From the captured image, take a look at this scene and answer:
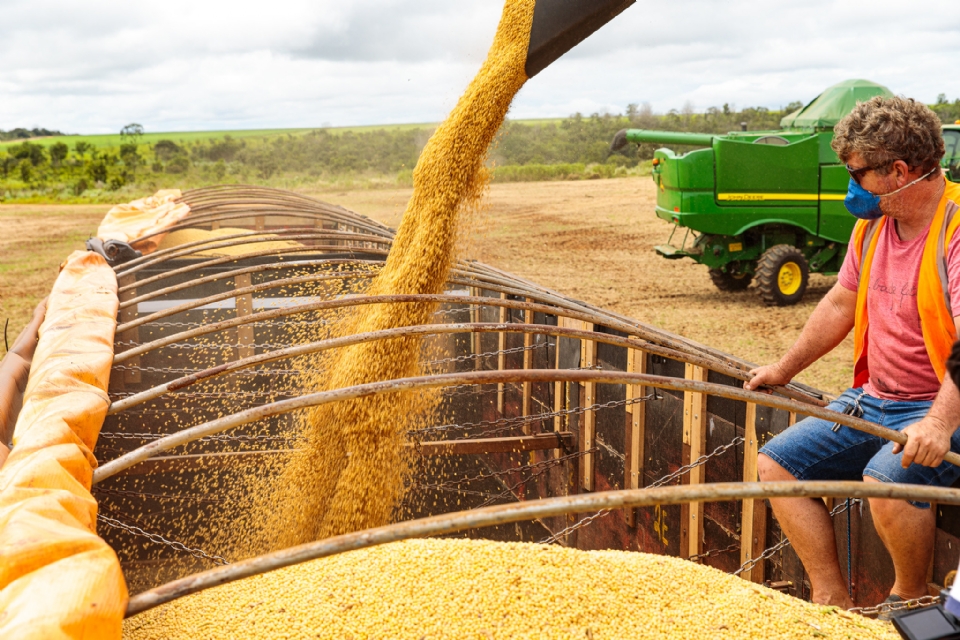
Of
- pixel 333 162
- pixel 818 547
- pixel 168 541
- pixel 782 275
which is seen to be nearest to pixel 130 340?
pixel 168 541

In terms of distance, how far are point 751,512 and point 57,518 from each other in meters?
2.30

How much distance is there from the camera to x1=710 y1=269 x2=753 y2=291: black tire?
10023 mm

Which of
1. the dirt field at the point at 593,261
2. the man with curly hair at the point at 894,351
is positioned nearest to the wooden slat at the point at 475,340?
the dirt field at the point at 593,261

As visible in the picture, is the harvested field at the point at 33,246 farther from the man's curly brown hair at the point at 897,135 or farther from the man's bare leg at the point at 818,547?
the man's curly brown hair at the point at 897,135

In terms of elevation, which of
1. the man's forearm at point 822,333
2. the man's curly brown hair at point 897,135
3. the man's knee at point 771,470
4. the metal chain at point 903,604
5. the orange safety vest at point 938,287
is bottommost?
the metal chain at point 903,604

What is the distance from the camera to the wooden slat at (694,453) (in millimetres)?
3156

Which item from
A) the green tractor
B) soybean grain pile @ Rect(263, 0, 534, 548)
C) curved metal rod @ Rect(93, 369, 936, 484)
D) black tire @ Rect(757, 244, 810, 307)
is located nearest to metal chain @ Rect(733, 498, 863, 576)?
curved metal rod @ Rect(93, 369, 936, 484)

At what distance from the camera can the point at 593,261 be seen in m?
13.7

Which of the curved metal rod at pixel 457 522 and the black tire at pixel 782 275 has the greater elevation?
the curved metal rod at pixel 457 522

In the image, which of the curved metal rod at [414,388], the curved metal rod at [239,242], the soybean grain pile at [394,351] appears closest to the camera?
the curved metal rod at [414,388]

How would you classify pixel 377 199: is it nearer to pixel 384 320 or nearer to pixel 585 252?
pixel 585 252

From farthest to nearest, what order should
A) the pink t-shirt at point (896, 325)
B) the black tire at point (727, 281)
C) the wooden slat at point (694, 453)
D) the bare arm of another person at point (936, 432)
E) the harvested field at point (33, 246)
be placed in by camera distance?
1. the harvested field at point (33, 246)
2. the black tire at point (727, 281)
3. the wooden slat at point (694, 453)
4. the pink t-shirt at point (896, 325)
5. the bare arm of another person at point (936, 432)

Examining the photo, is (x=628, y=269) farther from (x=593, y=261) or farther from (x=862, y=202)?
(x=862, y=202)

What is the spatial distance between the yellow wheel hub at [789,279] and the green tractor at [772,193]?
0.5 inches
